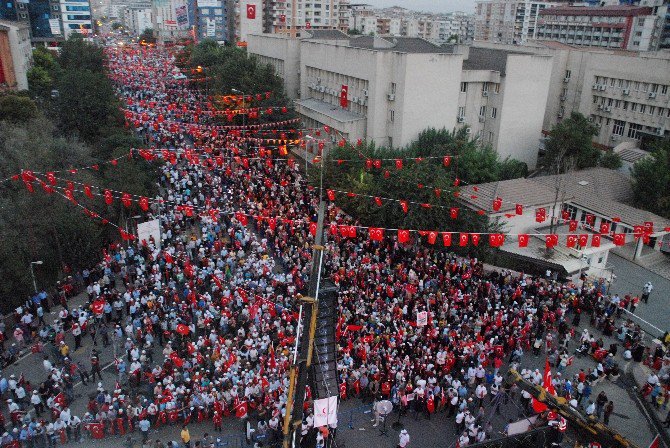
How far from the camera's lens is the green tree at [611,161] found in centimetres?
3391

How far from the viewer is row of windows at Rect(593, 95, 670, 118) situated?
36.6 m

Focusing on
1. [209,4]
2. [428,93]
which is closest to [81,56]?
[428,93]

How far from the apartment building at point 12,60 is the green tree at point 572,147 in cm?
3810

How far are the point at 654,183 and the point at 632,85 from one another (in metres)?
14.4

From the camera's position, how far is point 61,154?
25.3 meters

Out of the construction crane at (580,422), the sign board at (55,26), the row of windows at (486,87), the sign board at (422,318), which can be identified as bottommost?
the construction crane at (580,422)

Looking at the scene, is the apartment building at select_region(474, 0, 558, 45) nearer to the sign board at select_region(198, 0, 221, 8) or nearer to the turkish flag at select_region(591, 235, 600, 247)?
the sign board at select_region(198, 0, 221, 8)

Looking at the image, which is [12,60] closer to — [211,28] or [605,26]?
[211,28]

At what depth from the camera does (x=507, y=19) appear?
11438 centimetres

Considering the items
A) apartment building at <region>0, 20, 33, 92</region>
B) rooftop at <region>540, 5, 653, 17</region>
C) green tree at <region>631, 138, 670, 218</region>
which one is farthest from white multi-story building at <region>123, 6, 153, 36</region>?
green tree at <region>631, 138, 670, 218</region>

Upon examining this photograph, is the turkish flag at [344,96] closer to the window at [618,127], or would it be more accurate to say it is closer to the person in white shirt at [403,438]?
the window at [618,127]

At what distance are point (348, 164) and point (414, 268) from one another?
8.86 metres

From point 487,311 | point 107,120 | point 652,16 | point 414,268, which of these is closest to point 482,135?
point 414,268

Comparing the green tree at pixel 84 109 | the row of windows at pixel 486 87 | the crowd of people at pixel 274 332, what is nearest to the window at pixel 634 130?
the row of windows at pixel 486 87
